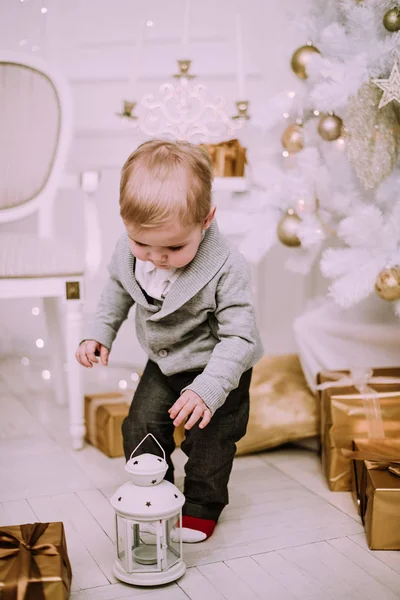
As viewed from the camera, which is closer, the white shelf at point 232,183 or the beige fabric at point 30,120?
the beige fabric at point 30,120

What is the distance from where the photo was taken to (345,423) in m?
1.40

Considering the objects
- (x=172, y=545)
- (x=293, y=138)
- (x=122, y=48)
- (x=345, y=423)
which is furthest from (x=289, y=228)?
(x=122, y=48)

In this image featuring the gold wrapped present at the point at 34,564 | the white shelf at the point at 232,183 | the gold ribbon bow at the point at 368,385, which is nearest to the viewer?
the gold wrapped present at the point at 34,564

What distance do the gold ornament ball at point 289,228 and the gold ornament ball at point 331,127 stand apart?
211 millimetres

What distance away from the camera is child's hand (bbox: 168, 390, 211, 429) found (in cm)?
104

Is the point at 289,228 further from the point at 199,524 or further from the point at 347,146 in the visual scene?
the point at 199,524

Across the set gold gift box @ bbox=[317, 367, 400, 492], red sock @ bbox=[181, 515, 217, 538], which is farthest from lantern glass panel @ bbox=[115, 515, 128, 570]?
gold gift box @ bbox=[317, 367, 400, 492]

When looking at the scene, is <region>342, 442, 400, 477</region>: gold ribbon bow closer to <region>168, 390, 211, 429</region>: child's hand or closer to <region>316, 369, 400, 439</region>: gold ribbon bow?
<region>316, 369, 400, 439</region>: gold ribbon bow

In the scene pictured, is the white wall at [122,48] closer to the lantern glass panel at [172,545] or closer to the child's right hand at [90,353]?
the child's right hand at [90,353]

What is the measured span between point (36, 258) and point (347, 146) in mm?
711

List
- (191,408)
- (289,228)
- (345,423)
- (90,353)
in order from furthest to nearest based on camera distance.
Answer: (289,228) → (345,423) → (90,353) → (191,408)

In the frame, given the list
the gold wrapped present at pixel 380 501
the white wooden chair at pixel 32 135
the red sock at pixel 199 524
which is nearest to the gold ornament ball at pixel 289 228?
the white wooden chair at pixel 32 135

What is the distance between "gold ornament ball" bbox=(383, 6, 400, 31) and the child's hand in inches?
34.4

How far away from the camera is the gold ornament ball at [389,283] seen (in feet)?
4.90
